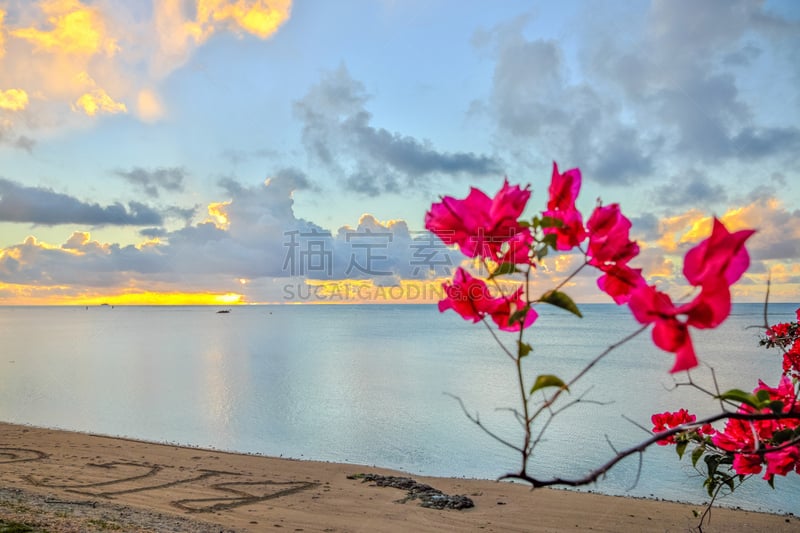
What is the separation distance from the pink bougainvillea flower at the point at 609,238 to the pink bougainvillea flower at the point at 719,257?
19 centimetres

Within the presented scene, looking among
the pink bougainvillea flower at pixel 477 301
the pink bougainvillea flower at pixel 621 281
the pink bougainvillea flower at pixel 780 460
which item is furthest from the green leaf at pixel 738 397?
the pink bougainvillea flower at pixel 780 460

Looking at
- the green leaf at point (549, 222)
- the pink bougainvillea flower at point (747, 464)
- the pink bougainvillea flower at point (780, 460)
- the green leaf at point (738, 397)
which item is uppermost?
the green leaf at point (549, 222)

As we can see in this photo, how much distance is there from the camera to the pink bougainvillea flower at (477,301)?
2.96ft

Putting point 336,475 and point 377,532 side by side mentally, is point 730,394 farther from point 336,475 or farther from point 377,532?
point 336,475

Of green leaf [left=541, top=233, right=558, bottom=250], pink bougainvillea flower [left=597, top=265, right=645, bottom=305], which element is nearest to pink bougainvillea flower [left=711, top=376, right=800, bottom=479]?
pink bougainvillea flower [left=597, top=265, right=645, bottom=305]

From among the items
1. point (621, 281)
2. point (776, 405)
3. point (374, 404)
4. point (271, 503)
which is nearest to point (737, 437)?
point (776, 405)

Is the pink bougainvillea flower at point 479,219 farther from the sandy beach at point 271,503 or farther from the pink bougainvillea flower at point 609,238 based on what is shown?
the sandy beach at point 271,503

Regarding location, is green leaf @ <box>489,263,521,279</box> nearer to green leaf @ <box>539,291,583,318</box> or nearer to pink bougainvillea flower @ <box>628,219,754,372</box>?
green leaf @ <box>539,291,583,318</box>

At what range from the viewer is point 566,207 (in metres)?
0.89

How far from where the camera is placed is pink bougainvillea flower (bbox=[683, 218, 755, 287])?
63cm

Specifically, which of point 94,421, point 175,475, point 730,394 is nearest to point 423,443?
point 175,475

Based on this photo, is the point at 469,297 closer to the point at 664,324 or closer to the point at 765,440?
the point at 664,324

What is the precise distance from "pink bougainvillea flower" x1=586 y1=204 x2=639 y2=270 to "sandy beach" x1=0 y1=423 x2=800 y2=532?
567 centimetres

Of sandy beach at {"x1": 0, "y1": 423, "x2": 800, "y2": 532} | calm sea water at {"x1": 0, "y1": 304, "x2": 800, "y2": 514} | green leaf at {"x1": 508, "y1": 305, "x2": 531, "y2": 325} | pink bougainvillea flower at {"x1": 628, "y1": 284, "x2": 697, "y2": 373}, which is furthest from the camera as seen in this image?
calm sea water at {"x1": 0, "y1": 304, "x2": 800, "y2": 514}
